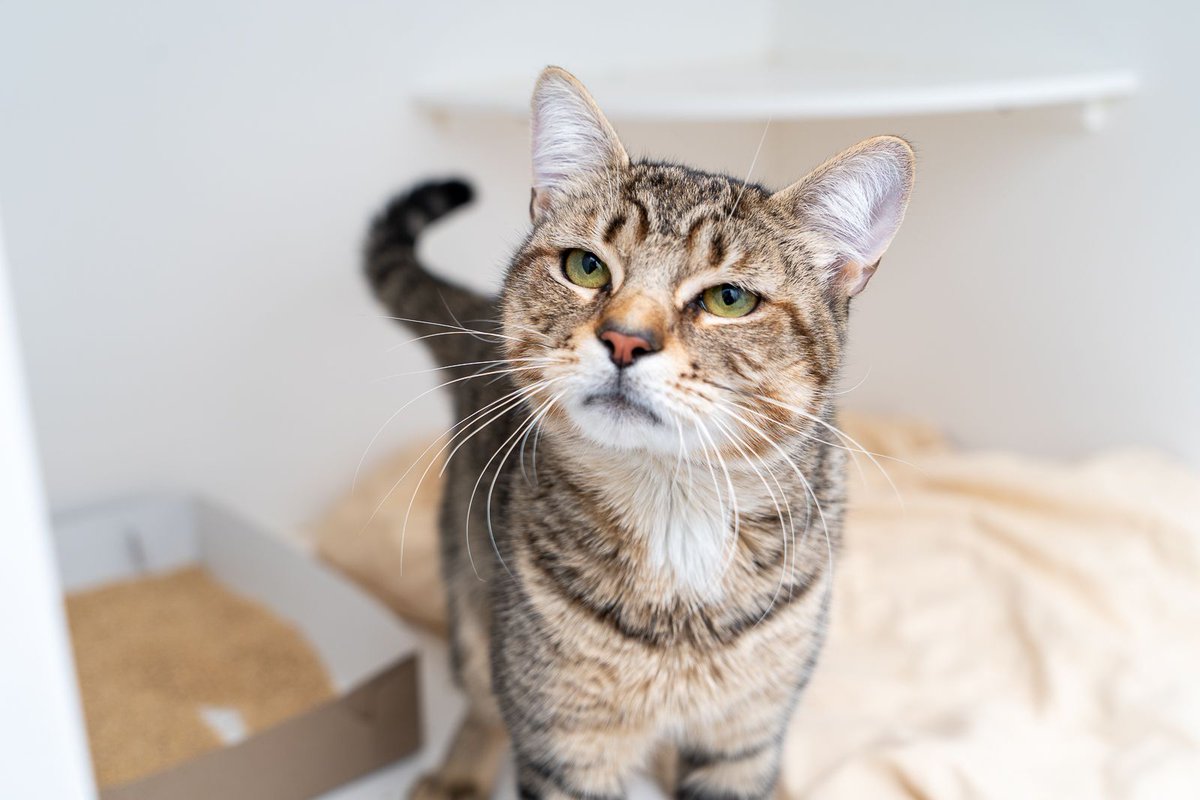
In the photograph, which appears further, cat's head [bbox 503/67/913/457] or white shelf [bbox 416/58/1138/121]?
white shelf [bbox 416/58/1138/121]

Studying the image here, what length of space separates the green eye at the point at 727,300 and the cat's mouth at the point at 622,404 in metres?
0.11

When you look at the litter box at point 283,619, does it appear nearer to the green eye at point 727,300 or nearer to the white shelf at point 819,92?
the green eye at point 727,300

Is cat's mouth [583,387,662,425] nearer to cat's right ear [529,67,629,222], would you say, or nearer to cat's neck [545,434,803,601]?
cat's neck [545,434,803,601]

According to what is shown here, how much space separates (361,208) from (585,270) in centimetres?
94

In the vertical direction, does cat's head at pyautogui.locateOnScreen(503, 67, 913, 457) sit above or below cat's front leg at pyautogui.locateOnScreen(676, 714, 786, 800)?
above

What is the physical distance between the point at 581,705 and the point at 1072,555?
88 cm

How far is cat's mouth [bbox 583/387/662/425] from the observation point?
755mm

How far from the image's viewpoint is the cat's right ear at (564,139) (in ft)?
2.80

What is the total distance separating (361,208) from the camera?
1.70 metres

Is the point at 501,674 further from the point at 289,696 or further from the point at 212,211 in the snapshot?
the point at 212,211

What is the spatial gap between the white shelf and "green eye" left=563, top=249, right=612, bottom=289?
0.54 meters

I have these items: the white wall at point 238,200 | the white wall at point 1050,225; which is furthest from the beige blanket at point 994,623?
the white wall at point 238,200

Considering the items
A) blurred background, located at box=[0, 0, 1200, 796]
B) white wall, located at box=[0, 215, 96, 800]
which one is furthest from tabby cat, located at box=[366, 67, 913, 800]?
blurred background, located at box=[0, 0, 1200, 796]

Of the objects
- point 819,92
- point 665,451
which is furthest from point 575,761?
point 819,92
